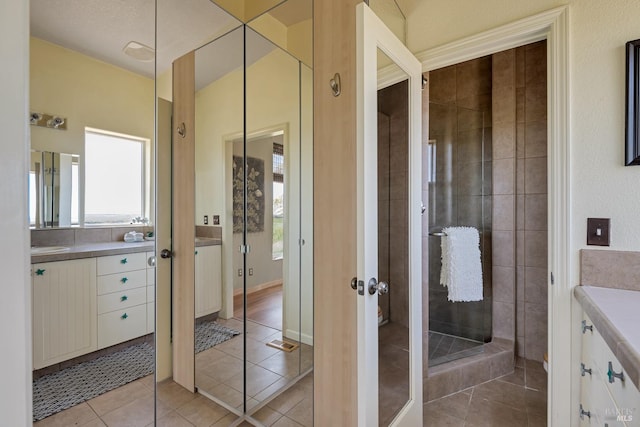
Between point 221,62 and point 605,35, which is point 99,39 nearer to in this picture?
point 221,62

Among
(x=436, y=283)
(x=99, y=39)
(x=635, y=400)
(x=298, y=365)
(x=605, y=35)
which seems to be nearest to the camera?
(x=635, y=400)

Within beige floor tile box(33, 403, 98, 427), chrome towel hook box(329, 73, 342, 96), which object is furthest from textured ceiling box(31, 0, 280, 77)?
beige floor tile box(33, 403, 98, 427)

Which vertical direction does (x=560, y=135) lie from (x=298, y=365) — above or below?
above

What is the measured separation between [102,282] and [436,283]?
100 inches

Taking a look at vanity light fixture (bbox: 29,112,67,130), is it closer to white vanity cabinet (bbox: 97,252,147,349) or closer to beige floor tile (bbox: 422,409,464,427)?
white vanity cabinet (bbox: 97,252,147,349)

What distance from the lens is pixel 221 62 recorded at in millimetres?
1818

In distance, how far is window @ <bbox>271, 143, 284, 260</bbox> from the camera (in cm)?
205

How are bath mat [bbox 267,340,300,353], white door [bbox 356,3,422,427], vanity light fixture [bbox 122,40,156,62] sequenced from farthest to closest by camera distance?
bath mat [bbox 267,340,300,353] → vanity light fixture [bbox 122,40,156,62] → white door [bbox 356,3,422,427]

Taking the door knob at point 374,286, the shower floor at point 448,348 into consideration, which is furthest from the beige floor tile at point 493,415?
the door knob at point 374,286

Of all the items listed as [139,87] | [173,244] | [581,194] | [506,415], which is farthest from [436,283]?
[139,87]

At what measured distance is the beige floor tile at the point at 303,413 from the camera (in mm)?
1727

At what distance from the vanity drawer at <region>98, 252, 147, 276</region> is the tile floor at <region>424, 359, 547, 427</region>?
1950 mm

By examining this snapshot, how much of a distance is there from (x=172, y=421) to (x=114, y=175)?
55.8 inches

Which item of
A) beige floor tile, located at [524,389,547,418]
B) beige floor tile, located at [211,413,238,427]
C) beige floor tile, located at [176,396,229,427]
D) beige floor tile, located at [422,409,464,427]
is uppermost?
beige floor tile, located at [176,396,229,427]
